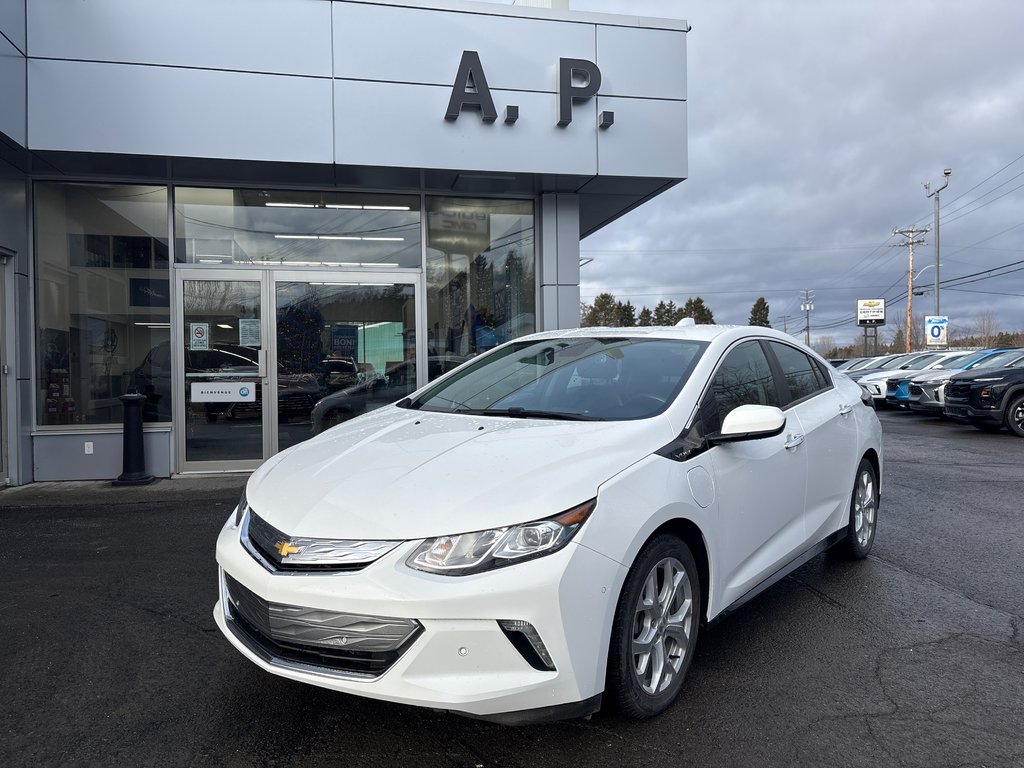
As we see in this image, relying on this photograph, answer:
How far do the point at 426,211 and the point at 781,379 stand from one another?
6087mm

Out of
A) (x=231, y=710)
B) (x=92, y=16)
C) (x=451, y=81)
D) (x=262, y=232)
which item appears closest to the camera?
(x=231, y=710)

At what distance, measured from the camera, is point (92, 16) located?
728 centimetres

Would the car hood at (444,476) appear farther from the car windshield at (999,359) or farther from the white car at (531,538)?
the car windshield at (999,359)

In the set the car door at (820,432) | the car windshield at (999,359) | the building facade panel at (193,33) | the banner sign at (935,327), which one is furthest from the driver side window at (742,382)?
the banner sign at (935,327)

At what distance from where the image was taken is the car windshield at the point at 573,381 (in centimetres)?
336

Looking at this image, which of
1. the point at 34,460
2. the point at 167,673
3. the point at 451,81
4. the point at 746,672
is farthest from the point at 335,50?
the point at 746,672

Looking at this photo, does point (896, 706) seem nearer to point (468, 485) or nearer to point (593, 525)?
point (593, 525)

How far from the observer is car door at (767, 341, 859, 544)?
4000 mm

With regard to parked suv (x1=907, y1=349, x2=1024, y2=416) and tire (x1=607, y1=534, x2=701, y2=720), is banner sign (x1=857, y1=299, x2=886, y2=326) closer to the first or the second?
parked suv (x1=907, y1=349, x2=1024, y2=416)

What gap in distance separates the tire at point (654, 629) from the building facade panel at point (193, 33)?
22.3 ft

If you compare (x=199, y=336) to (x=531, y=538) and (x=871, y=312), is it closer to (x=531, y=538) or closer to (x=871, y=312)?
(x=531, y=538)

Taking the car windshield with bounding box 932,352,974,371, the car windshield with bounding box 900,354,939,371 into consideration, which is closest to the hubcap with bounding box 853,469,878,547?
the car windshield with bounding box 932,352,974,371

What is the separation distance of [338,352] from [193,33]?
3686 mm

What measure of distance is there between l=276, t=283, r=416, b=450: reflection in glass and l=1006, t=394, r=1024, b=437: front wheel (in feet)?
32.4
